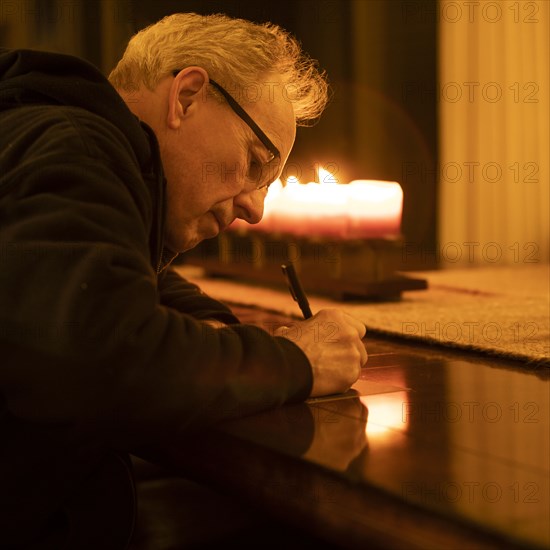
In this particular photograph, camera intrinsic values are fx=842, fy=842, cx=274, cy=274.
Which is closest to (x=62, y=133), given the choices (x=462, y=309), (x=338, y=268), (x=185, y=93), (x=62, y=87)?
(x=62, y=87)

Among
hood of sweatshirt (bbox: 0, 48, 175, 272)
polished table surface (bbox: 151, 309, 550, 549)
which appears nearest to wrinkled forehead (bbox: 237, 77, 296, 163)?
hood of sweatshirt (bbox: 0, 48, 175, 272)

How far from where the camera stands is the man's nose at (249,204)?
3.07 feet

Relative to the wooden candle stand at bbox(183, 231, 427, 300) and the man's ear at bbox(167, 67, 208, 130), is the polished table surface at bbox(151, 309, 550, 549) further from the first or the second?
the wooden candle stand at bbox(183, 231, 427, 300)

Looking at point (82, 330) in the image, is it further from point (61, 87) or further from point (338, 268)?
point (338, 268)

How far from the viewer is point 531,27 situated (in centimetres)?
318

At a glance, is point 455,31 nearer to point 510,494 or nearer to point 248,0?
point 248,0

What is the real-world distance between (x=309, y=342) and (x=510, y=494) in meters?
0.28

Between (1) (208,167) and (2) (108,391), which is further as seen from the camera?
(1) (208,167)

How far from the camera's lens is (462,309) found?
4.86 feet

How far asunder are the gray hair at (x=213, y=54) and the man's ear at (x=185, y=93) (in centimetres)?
2

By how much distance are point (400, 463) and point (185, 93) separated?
48 cm

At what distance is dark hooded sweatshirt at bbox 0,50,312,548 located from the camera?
0.60m

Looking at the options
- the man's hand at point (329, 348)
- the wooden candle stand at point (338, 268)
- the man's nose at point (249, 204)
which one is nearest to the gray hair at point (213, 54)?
the man's nose at point (249, 204)

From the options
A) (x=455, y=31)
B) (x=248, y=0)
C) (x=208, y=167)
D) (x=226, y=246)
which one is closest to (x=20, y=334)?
(x=208, y=167)
